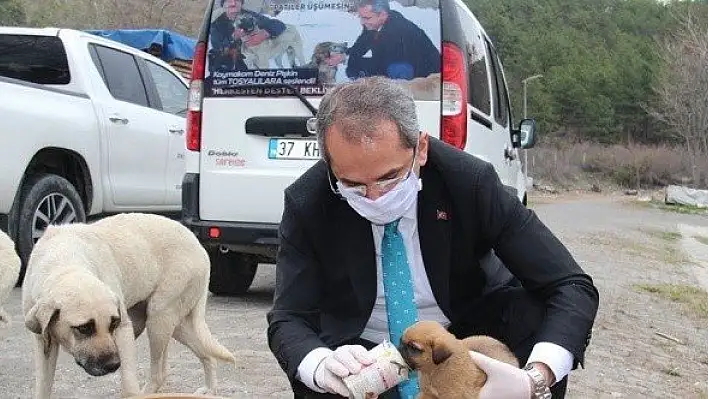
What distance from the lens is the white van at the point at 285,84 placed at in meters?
5.49

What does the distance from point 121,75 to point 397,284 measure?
5442mm

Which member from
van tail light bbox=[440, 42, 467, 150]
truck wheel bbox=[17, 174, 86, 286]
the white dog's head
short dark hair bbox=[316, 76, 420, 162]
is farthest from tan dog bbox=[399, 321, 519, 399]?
truck wheel bbox=[17, 174, 86, 286]

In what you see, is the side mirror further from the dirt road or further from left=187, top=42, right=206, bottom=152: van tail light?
left=187, top=42, right=206, bottom=152: van tail light

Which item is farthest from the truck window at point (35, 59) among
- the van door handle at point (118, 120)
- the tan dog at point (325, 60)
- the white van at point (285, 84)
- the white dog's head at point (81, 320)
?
the white dog's head at point (81, 320)

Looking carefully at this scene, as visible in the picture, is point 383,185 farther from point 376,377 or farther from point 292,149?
point 292,149

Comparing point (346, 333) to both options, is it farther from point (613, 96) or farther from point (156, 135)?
point (613, 96)

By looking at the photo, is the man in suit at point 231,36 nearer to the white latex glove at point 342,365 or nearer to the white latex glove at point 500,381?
the white latex glove at point 342,365

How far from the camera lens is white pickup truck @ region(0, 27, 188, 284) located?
19.5 feet

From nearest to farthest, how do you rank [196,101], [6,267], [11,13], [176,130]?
[6,267], [196,101], [176,130], [11,13]

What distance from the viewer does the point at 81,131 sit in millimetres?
6641

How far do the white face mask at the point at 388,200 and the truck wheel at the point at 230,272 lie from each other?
413 centimetres

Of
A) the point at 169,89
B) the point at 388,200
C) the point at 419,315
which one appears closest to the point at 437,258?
the point at 419,315

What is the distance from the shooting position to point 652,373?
556 centimetres

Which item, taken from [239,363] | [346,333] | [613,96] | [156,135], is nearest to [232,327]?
[239,363]
